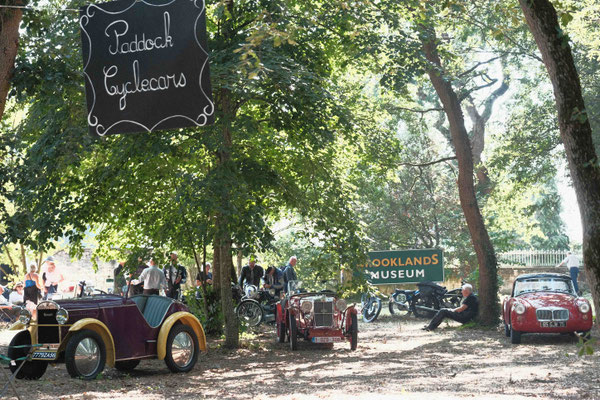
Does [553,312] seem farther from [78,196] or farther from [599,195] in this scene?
[599,195]

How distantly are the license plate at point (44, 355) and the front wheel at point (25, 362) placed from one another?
6.9 inches

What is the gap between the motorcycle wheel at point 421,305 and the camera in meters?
24.9

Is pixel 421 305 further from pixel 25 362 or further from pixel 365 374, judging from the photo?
pixel 25 362

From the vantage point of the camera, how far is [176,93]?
261 inches

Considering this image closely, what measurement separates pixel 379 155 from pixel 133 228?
5.57 m

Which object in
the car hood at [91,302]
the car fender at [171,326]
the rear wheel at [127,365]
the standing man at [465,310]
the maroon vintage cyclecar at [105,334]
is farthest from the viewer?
the standing man at [465,310]

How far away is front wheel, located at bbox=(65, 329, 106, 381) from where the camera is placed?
37.8 ft

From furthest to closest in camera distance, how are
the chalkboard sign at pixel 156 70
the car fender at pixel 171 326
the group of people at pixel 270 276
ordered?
the group of people at pixel 270 276 → the car fender at pixel 171 326 → the chalkboard sign at pixel 156 70

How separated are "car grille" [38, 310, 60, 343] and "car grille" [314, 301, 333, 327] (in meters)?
6.22

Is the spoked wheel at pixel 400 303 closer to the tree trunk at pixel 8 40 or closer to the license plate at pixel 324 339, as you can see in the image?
the license plate at pixel 324 339

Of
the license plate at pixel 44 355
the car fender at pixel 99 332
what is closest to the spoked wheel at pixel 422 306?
the car fender at pixel 99 332

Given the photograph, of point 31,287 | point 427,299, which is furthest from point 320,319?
point 31,287

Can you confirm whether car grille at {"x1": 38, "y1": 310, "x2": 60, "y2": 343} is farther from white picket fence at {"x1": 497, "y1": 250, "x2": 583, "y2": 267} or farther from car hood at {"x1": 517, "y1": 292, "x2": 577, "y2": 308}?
white picket fence at {"x1": 497, "y1": 250, "x2": 583, "y2": 267}

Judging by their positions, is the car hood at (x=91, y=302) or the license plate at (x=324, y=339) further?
the license plate at (x=324, y=339)
